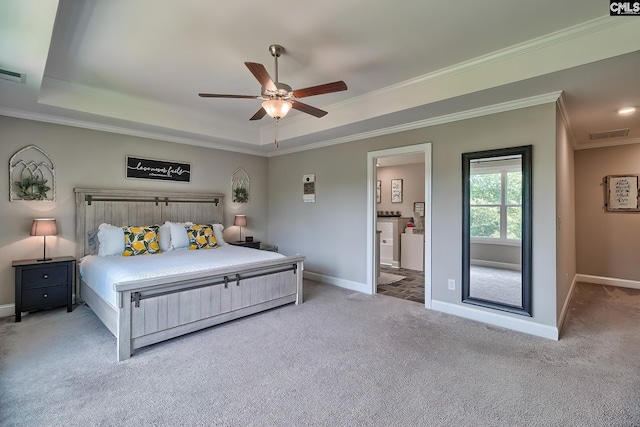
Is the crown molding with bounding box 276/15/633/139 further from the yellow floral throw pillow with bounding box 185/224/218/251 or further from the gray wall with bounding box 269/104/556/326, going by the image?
the yellow floral throw pillow with bounding box 185/224/218/251

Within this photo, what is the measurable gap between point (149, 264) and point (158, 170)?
2.21 m

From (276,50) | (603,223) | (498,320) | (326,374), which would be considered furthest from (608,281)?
(276,50)

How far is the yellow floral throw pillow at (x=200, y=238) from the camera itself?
4.69m

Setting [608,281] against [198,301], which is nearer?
[198,301]

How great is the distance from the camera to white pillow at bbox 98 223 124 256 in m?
4.04

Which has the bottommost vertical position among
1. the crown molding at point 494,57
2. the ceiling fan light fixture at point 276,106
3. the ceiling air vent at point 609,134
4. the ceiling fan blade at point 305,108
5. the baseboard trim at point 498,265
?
the baseboard trim at point 498,265

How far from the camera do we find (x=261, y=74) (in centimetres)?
243

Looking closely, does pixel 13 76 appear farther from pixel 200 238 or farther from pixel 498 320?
pixel 498 320

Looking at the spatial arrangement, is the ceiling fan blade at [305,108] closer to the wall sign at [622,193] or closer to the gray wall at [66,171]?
the gray wall at [66,171]

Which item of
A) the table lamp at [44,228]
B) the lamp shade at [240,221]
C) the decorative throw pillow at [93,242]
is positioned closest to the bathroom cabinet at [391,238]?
the lamp shade at [240,221]

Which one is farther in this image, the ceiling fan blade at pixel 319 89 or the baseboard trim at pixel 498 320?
the baseboard trim at pixel 498 320

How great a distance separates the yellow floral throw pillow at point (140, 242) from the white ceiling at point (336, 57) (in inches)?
61.0

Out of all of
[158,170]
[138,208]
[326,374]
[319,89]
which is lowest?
[326,374]

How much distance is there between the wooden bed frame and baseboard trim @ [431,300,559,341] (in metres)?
1.96
